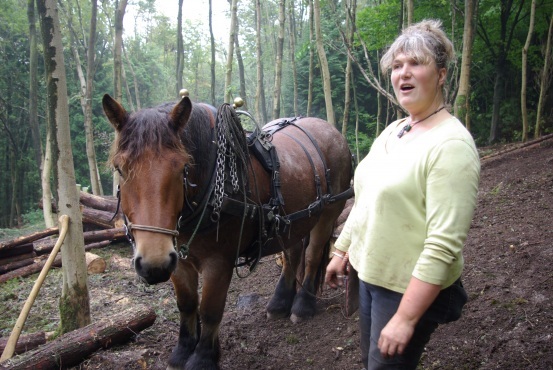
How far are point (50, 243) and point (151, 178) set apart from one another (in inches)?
241

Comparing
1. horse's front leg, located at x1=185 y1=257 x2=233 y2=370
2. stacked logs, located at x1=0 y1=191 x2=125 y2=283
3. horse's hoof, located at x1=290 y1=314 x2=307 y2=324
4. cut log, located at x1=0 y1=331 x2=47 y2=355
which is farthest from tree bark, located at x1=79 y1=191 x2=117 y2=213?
horse's front leg, located at x1=185 y1=257 x2=233 y2=370

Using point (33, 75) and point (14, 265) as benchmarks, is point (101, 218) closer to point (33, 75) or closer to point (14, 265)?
point (14, 265)

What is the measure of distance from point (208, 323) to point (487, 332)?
6.22ft

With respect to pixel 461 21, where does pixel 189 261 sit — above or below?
below

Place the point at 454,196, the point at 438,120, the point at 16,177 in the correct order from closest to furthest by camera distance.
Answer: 1. the point at 454,196
2. the point at 438,120
3. the point at 16,177

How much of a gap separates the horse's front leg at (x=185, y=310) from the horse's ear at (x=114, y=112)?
1.03m

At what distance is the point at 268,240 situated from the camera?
116 inches

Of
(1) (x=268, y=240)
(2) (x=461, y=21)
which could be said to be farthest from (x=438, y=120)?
(2) (x=461, y=21)

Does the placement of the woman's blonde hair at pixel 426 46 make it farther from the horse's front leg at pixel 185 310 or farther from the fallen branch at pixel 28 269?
the fallen branch at pixel 28 269

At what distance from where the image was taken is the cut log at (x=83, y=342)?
2611 millimetres

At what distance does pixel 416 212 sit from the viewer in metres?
1.41

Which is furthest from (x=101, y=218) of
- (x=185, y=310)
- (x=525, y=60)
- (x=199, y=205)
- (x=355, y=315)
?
(x=525, y=60)

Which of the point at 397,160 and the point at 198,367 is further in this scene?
the point at 198,367

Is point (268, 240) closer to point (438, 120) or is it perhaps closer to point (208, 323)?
point (208, 323)
